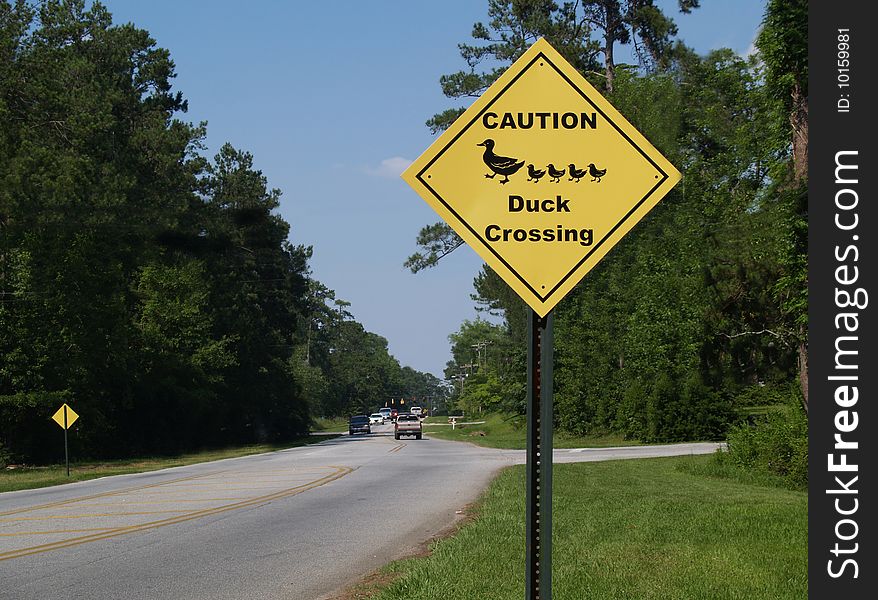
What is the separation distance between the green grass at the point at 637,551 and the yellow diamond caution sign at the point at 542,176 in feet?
14.9

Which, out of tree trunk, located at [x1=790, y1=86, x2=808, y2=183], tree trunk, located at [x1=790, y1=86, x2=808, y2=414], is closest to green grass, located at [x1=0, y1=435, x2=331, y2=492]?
tree trunk, located at [x1=790, y1=86, x2=808, y2=414]

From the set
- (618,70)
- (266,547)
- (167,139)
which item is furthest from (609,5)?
(266,547)

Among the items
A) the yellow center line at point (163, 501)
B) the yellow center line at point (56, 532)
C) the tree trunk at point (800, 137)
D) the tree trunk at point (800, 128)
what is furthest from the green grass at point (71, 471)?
the tree trunk at point (800, 128)

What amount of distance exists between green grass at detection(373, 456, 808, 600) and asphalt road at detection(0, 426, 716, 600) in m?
1.04

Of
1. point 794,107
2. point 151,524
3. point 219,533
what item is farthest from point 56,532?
point 794,107

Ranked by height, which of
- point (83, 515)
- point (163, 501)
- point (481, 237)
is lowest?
point (163, 501)

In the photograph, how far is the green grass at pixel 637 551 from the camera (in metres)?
8.66

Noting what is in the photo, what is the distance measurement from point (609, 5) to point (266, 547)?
4157 centimetres

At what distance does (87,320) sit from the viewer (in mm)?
42562

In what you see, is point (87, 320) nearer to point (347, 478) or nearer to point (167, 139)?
point (167, 139)

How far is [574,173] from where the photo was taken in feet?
15.0

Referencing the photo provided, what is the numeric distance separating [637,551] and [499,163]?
712 centimetres

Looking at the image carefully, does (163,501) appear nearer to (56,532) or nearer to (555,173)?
(56,532)

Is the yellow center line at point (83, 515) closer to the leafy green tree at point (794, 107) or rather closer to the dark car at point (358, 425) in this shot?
the leafy green tree at point (794, 107)
